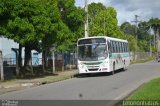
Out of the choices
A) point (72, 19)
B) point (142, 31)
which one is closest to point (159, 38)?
point (142, 31)

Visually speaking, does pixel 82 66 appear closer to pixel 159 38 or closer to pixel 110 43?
pixel 110 43

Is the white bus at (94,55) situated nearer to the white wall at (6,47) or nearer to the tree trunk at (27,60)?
the tree trunk at (27,60)

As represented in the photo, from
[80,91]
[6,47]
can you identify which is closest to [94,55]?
[80,91]

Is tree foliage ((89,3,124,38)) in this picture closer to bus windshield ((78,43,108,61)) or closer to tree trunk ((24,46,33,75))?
tree trunk ((24,46,33,75))

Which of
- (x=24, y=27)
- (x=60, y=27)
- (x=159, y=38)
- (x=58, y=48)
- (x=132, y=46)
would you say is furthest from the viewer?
(x=159, y=38)

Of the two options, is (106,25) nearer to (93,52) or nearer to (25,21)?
(93,52)

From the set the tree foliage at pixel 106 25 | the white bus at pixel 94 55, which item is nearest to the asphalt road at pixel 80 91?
the white bus at pixel 94 55

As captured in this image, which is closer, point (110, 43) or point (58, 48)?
point (110, 43)

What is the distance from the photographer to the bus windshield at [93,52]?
113 ft

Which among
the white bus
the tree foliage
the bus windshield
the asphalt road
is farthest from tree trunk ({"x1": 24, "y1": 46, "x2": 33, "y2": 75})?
A: the tree foliage

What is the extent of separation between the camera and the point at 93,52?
3456cm

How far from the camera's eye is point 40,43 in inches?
1346

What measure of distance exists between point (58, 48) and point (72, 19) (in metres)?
3.00

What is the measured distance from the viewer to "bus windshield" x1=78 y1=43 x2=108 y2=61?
3444cm
